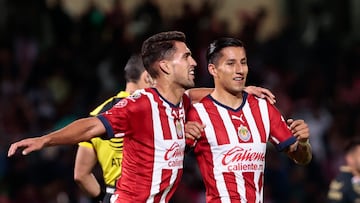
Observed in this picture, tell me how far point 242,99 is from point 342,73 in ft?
26.5

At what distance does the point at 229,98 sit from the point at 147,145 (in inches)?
29.6

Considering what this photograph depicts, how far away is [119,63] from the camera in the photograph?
1437 centimetres

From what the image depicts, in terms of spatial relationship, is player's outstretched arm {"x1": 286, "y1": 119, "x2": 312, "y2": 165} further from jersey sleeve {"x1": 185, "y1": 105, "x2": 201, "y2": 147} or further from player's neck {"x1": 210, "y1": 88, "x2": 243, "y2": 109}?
jersey sleeve {"x1": 185, "y1": 105, "x2": 201, "y2": 147}

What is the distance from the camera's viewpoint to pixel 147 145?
7152mm

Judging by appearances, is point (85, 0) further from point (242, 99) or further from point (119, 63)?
point (242, 99)

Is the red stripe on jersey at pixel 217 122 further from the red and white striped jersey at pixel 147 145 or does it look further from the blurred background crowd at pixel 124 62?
the blurred background crowd at pixel 124 62

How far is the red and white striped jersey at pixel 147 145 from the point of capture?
7109mm

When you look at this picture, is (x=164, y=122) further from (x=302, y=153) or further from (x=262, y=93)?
(x=302, y=153)

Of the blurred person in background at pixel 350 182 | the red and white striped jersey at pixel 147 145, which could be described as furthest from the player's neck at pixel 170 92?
the blurred person in background at pixel 350 182

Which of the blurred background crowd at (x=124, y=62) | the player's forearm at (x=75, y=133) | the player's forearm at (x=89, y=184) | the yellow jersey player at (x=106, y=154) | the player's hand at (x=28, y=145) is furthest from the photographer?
the blurred background crowd at (x=124, y=62)

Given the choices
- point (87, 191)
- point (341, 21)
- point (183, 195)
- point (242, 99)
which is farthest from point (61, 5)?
point (242, 99)

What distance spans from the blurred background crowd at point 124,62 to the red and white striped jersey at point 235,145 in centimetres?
504

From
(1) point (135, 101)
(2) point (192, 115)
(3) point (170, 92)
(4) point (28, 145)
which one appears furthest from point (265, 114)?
(4) point (28, 145)

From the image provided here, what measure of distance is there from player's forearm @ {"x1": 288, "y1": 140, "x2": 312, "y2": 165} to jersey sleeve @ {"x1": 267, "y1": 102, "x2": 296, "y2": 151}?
0.07m
